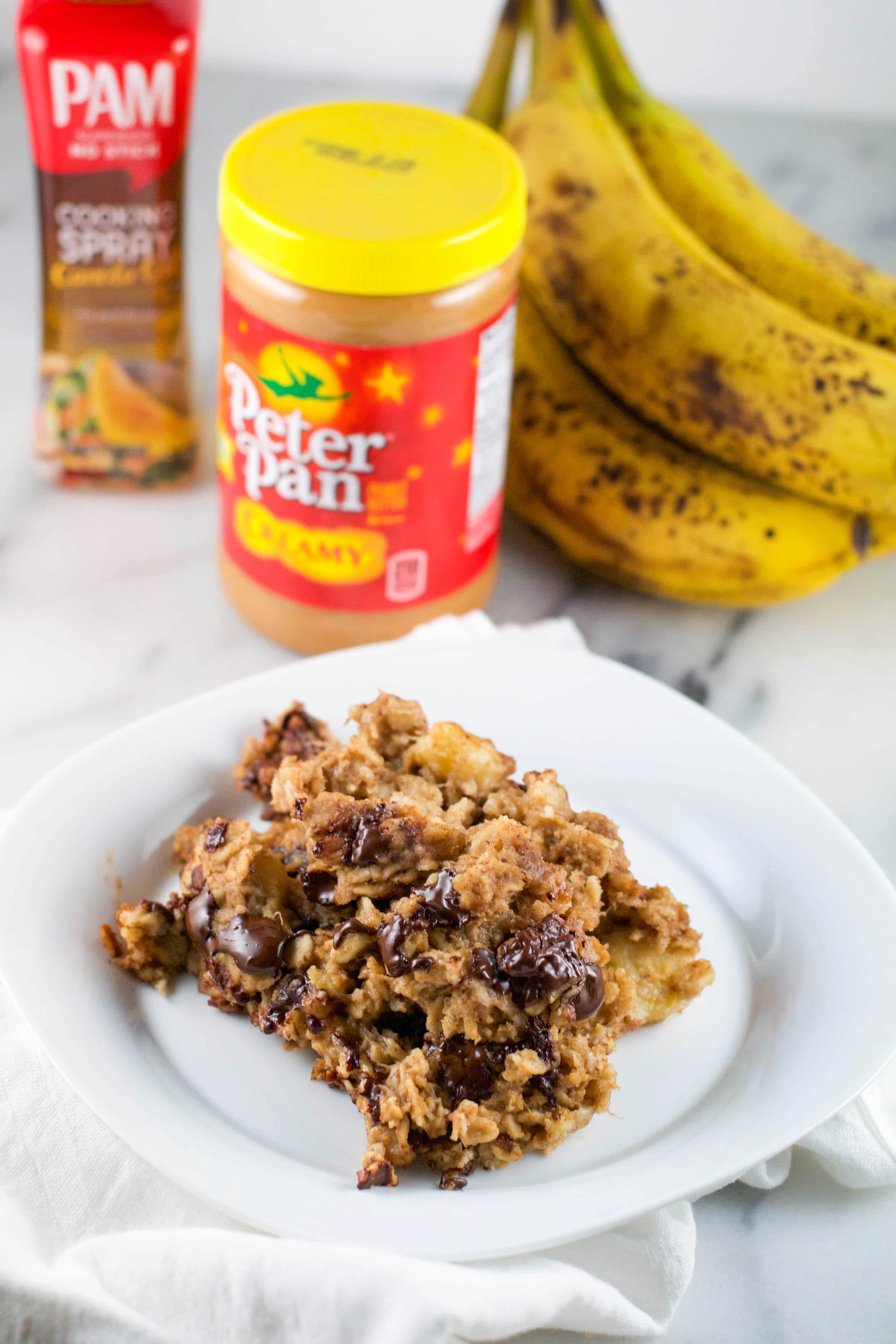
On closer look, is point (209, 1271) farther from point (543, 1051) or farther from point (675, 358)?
point (675, 358)

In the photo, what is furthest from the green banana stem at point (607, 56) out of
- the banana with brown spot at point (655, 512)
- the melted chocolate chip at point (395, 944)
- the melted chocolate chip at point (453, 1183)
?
the melted chocolate chip at point (453, 1183)

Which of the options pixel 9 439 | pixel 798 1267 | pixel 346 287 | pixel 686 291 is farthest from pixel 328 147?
pixel 798 1267

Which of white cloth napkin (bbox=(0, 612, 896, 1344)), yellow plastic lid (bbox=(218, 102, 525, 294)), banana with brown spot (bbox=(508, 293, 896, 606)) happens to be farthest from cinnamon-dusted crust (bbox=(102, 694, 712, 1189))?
banana with brown spot (bbox=(508, 293, 896, 606))

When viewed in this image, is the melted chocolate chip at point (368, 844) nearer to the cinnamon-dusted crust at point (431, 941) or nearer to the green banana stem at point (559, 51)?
the cinnamon-dusted crust at point (431, 941)

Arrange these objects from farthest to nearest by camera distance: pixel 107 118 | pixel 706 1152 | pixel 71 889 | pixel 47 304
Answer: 1. pixel 47 304
2. pixel 107 118
3. pixel 71 889
4. pixel 706 1152

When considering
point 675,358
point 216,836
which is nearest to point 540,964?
point 216,836

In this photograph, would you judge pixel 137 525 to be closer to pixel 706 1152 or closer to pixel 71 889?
pixel 71 889
